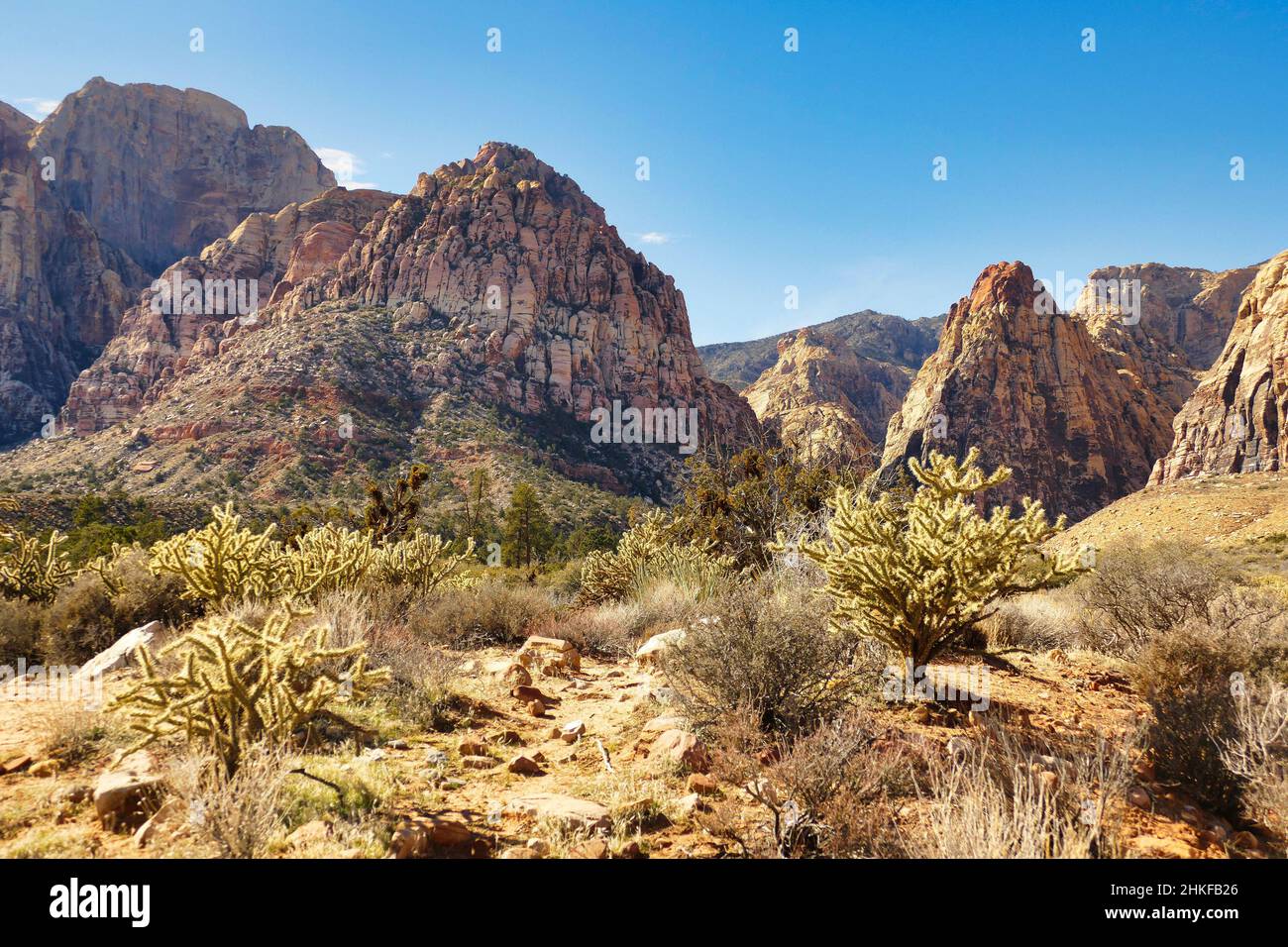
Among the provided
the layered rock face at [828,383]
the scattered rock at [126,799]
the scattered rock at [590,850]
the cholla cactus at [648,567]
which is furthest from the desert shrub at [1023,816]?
the layered rock face at [828,383]

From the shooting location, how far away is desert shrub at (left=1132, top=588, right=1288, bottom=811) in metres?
3.84

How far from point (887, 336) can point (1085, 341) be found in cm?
7066

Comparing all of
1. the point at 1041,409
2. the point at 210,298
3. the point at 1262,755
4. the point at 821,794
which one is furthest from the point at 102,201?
the point at 1041,409

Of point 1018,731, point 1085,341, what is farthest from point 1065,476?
point 1018,731

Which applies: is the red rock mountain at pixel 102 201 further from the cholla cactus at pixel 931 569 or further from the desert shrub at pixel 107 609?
the cholla cactus at pixel 931 569

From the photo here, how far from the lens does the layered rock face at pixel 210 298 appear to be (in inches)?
3521

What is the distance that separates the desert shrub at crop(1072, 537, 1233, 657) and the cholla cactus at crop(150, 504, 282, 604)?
33.5ft

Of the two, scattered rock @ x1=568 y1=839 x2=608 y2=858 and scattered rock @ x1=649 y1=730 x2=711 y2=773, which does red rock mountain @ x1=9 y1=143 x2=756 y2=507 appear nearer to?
scattered rock @ x1=649 y1=730 x2=711 y2=773

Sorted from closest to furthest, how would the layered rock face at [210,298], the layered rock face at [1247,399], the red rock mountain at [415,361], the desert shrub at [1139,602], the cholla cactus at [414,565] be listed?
the desert shrub at [1139,602], the cholla cactus at [414,565], the red rock mountain at [415,361], the layered rock face at [1247,399], the layered rock face at [210,298]

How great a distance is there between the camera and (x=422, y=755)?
4.33 metres

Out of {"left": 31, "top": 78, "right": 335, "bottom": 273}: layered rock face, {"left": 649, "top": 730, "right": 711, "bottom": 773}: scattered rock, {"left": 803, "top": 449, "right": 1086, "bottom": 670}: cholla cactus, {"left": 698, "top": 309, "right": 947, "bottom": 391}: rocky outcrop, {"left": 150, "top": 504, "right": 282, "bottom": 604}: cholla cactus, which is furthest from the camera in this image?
{"left": 698, "top": 309, "right": 947, "bottom": 391}: rocky outcrop

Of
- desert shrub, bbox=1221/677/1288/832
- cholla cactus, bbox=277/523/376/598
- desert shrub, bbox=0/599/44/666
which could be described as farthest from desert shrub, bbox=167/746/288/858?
desert shrub, bbox=0/599/44/666

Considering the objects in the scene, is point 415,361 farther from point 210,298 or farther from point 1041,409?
point 1041,409

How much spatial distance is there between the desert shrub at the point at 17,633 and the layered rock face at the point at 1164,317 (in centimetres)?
11590
